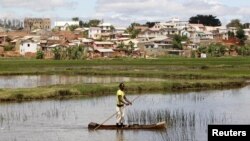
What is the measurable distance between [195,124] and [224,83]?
21.2m

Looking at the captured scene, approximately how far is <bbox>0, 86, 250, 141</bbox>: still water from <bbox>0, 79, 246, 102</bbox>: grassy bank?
1.81 m

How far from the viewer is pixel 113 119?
76.8 ft

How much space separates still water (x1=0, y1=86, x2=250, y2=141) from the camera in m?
18.8

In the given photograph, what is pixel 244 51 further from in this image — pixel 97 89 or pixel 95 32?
pixel 97 89

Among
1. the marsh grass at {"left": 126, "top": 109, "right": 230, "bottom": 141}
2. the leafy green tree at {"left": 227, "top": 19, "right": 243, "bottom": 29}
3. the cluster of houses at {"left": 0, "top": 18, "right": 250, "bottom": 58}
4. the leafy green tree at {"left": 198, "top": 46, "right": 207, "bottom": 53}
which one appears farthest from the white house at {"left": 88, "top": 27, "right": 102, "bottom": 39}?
the marsh grass at {"left": 126, "top": 109, "right": 230, "bottom": 141}

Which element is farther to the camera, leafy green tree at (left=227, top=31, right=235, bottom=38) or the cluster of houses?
leafy green tree at (left=227, top=31, right=235, bottom=38)

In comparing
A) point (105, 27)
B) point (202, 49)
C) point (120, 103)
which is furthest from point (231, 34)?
point (120, 103)

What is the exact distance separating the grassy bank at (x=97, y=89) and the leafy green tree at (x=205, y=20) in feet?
383

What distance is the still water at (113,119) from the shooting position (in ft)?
61.8

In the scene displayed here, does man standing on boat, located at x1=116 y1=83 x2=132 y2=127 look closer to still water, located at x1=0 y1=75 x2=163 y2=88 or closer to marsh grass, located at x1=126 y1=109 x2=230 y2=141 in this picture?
marsh grass, located at x1=126 y1=109 x2=230 y2=141

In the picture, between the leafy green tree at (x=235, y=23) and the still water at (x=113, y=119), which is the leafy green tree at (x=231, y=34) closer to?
the leafy green tree at (x=235, y=23)

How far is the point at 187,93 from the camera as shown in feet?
119

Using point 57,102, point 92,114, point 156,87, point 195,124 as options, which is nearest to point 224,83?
point 156,87

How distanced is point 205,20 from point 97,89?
415ft
